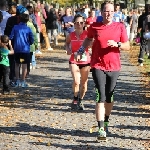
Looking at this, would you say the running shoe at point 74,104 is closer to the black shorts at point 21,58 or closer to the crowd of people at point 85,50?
the crowd of people at point 85,50

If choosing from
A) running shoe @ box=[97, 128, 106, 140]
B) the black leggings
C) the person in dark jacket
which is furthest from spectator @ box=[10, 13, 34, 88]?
the person in dark jacket

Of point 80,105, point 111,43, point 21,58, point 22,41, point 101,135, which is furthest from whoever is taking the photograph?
point 21,58

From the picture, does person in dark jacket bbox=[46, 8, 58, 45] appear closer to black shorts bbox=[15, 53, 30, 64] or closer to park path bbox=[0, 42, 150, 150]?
park path bbox=[0, 42, 150, 150]

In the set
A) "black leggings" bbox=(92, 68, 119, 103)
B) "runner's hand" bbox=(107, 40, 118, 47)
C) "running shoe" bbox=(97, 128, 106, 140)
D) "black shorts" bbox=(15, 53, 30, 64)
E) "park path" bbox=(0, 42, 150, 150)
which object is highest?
"runner's hand" bbox=(107, 40, 118, 47)

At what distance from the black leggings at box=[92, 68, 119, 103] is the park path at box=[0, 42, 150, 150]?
2.22 ft

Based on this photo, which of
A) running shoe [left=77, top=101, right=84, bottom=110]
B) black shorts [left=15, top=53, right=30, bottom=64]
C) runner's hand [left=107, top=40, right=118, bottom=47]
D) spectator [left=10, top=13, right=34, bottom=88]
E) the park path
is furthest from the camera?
black shorts [left=15, top=53, right=30, bottom=64]

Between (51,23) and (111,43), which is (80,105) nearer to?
(111,43)

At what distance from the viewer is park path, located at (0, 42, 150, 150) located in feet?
26.1

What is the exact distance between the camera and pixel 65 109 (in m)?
10.8

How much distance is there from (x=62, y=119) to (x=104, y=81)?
1.84 m

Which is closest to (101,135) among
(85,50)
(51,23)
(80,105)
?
(85,50)

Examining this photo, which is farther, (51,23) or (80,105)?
(51,23)

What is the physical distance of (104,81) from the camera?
26.9 ft

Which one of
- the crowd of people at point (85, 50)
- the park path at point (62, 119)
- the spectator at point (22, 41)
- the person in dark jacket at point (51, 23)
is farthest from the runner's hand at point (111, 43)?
the person in dark jacket at point (51, 23)
